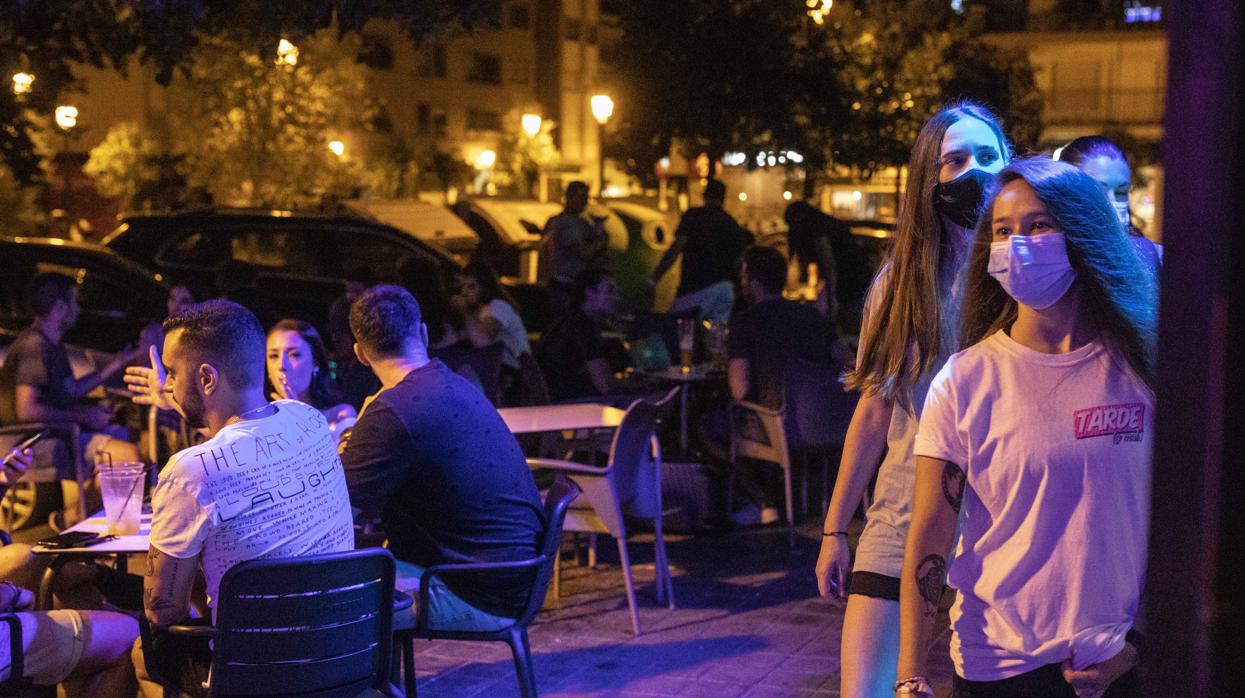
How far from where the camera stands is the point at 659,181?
28.8 m

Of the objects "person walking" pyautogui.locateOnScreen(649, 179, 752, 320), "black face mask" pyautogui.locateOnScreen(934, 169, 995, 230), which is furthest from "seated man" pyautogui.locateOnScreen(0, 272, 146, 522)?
"black face mask" pyautogui.locateOnScreen(934, 169, 995, 230)

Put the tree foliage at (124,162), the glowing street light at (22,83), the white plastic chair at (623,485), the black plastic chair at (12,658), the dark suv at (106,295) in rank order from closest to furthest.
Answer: the black plastic chair at (12,658) < the white plastic chair at (623,485) < the glowing street light at (22,83) < the dark suv at (106,295) < the tree foliage at (124,162)

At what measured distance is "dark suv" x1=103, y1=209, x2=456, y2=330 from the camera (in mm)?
12633

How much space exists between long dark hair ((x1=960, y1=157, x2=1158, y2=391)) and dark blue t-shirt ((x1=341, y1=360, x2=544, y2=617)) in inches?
95.2

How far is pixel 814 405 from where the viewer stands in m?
7.73

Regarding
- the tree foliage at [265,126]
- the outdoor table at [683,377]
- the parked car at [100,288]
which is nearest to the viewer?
the outdoor table at [683,377]

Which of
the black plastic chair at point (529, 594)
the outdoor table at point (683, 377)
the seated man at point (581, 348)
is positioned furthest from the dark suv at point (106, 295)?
the black plastic chair at point (529, 594)

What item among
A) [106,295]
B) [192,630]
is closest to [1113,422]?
[192,630]

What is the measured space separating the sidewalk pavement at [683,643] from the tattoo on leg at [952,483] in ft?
9.26

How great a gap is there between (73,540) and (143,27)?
595 cm

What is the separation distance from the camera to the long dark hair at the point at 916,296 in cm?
336

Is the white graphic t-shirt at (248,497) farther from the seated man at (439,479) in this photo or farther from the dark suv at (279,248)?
the dark suv at (279,248)

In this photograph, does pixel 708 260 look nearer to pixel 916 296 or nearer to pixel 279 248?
pixel 279 248

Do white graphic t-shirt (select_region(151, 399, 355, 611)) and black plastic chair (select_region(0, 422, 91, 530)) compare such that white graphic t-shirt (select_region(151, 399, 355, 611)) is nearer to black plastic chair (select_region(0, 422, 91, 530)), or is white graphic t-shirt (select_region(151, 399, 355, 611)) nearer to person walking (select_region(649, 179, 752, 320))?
black plastic chair (select_region(0, 422, 91, 530))
